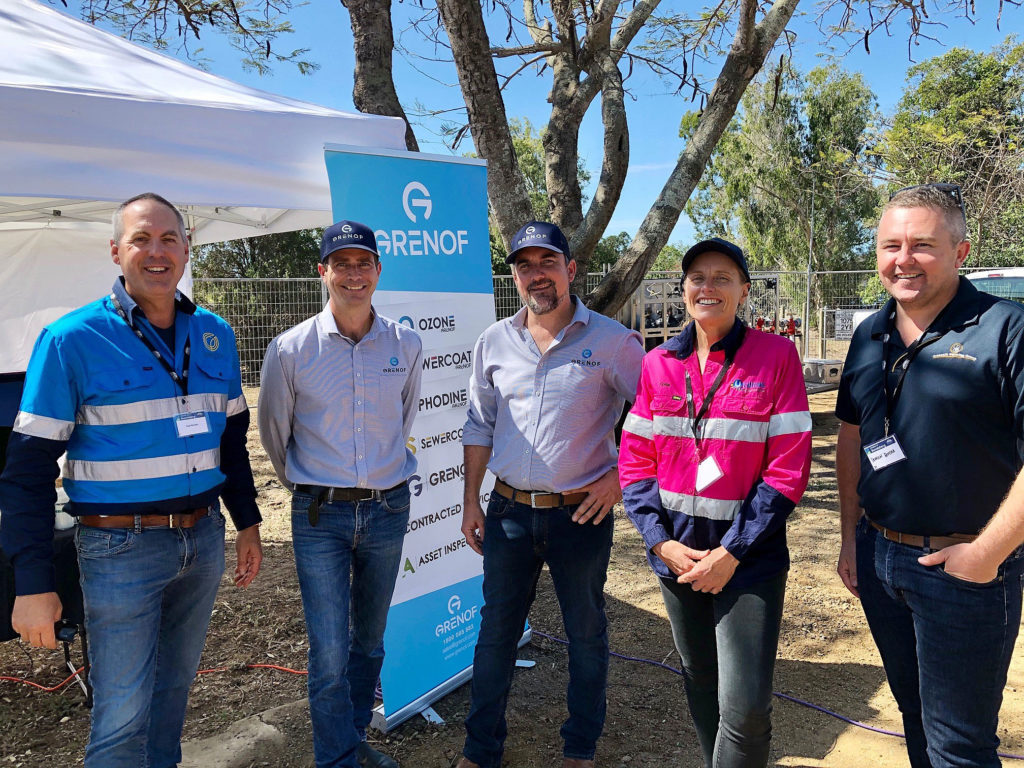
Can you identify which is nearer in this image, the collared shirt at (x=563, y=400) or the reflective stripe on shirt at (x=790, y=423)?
the reflective stripe on shirt at (x=790, y=423)

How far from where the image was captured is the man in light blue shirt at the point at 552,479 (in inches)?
102

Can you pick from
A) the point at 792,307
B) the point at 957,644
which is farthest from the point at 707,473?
the point at 792,307

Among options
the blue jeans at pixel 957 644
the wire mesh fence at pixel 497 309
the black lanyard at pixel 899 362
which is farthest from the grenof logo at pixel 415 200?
the wire mesh fence at pixel 497 309

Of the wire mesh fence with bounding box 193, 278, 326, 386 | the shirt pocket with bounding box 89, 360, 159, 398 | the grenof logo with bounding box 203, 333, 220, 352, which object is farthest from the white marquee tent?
the wire mesh fence with bounding box 193, 278, 326, 386

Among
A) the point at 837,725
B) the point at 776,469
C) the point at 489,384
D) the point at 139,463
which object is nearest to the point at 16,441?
the point at 139,463

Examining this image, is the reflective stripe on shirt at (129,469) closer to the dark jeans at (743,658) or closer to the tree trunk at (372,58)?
the dark jeans at (743,658)

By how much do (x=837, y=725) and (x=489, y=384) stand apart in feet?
7.21

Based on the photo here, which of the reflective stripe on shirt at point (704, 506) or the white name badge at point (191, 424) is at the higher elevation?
the white name badge at point (191, 424)

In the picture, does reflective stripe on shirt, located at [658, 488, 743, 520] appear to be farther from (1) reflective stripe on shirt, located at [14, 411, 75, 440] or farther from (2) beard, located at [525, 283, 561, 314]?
(1) reflective stripe on shirt, located at [14, 411, 75, 440]

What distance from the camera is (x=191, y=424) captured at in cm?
216

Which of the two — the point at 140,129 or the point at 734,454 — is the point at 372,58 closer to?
the point at 140,129

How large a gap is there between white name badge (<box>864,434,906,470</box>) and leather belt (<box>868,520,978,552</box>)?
0.20m

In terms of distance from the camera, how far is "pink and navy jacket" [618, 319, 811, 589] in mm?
2043

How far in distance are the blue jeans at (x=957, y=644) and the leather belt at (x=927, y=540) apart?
17mm
